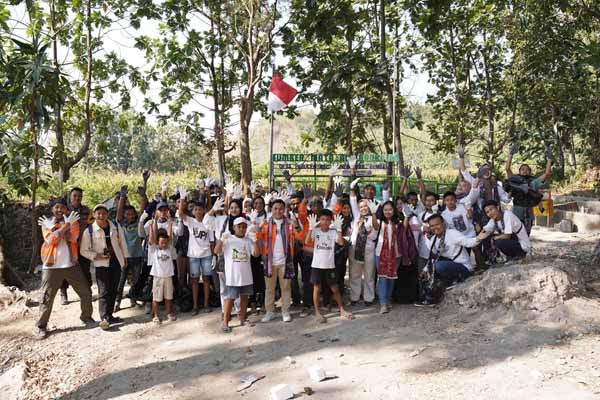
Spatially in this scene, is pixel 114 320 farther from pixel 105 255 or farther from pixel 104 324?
pixel 105 255

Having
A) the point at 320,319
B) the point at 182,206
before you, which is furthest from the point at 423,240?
the point at 182,206

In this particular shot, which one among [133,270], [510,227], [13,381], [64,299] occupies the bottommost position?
[13,381]

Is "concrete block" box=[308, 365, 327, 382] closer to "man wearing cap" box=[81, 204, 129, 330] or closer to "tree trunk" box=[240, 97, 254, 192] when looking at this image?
"man wearing cap" box=[81, 204, 129, 330]

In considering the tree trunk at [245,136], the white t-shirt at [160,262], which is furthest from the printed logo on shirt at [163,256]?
the tree trunk at [245,136]

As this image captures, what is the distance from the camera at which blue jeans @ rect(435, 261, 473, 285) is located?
18.2 ft

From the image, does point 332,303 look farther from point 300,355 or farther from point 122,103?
point 122,103

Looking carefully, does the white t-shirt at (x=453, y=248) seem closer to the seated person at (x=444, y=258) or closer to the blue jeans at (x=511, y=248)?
the seated person at (x=444, y=258)

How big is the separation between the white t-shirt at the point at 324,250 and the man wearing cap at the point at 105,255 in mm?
2356

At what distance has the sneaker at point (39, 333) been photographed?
5422 mm

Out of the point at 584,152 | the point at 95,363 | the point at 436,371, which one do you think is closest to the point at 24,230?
the point at 95,363

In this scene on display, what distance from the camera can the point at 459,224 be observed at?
5703 millimetres

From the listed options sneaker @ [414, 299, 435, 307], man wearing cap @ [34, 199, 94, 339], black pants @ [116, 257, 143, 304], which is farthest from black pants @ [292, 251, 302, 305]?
man wearing cap @ [34, 199, 94, 339]

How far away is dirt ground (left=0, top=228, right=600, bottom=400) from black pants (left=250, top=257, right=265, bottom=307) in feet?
1.39

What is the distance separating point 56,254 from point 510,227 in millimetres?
5270
